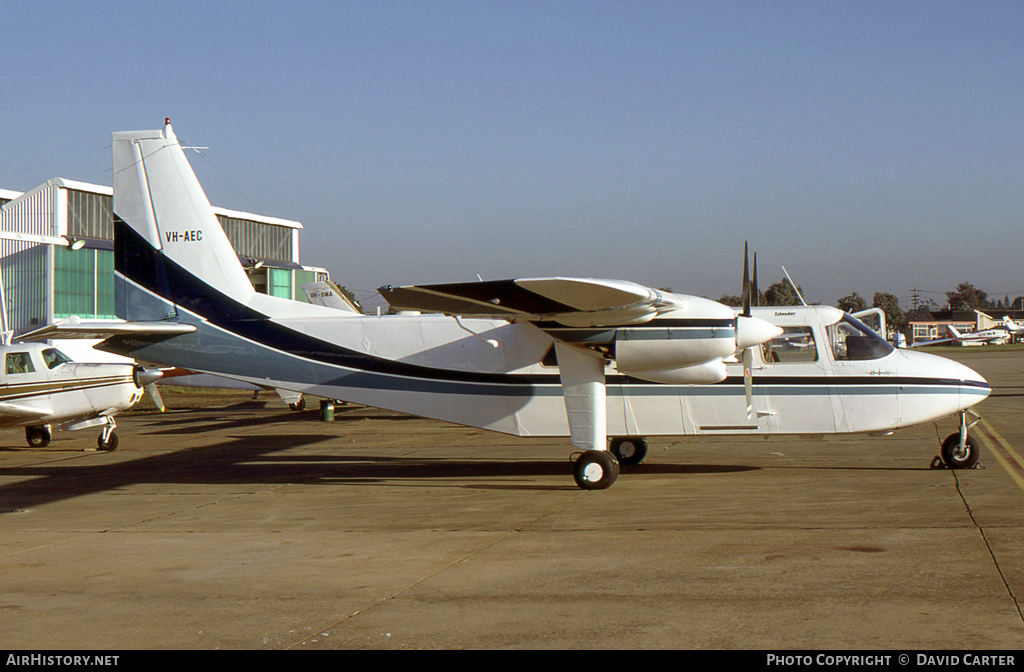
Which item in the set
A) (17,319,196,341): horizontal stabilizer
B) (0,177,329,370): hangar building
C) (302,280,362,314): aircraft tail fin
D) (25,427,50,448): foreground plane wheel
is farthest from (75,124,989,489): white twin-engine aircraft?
(0,177,329,370): hangar building

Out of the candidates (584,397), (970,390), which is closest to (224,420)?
(584,397)

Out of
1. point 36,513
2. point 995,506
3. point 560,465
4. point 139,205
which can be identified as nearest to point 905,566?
point 995,506

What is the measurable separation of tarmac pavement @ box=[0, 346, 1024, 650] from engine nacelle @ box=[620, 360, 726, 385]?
139 cm

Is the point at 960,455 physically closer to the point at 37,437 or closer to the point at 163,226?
the point at 163,226

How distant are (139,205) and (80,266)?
33.8 metres

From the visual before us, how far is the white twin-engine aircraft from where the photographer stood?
1141 cm

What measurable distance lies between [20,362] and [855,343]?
15962 mm

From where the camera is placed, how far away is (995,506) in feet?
31.2

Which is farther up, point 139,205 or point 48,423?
point 139,205

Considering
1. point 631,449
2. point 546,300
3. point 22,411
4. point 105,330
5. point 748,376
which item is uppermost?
point 546,300

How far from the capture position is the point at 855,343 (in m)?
12.6

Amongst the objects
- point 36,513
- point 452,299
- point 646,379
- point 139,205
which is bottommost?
point 36,513

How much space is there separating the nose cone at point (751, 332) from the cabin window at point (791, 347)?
850 mm

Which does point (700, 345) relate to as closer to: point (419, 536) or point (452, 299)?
point (452, 299)
